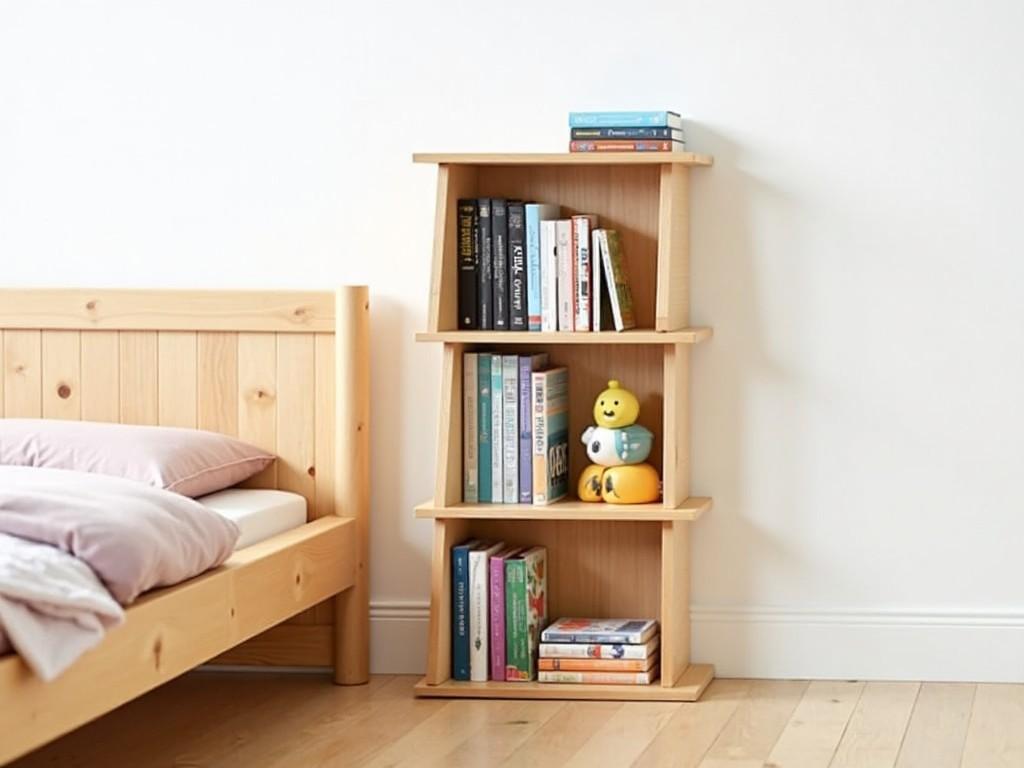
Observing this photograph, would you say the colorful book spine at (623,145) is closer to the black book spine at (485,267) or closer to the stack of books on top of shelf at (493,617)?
the black book spine at (485,267)

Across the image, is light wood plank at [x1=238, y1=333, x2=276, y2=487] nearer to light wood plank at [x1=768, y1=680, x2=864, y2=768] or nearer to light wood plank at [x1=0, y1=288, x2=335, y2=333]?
light wood plank at [x1=0, y1=288, x2=335, y2=333]

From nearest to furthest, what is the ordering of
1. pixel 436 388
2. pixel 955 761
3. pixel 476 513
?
pixel 955 761 < pixel 476 513 < pixel 436 388

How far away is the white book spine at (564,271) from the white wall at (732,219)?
0.84 ft

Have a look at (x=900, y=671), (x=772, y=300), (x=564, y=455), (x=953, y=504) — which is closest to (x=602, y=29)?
(x=772, y=300)

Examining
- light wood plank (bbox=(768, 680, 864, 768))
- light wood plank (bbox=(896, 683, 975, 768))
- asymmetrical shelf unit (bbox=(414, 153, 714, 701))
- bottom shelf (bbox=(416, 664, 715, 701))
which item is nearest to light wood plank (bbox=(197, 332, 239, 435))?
asymmetrical shelf unit (bbox=(414, 153, 714, 701))

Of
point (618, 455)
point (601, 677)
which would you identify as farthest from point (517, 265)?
point (601, 677)

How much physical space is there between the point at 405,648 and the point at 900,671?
0.98 meters

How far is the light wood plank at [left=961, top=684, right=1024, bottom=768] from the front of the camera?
2725 millimetres

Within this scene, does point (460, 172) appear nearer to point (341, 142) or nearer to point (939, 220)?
point (341, 142)

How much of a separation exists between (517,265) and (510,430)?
12.5 inches

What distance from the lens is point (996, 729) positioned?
2.92 meters

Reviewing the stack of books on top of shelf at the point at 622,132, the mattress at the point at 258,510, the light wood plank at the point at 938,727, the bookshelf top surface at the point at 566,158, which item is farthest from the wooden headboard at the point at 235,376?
the light wood plank at the point at 938,727

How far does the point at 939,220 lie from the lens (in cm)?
328

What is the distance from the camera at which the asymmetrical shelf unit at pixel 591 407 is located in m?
3.19
